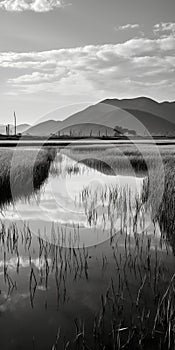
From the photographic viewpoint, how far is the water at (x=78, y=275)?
4246mm

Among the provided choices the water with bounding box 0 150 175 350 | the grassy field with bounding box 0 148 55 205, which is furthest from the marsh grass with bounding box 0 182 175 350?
the grassy field with bounding box 0 148 55 205

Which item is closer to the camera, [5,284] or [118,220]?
[5,284]

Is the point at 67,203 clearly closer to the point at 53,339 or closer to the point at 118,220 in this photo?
the point at 118,220

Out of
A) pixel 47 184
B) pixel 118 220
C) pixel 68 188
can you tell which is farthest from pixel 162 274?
pixel 47 184

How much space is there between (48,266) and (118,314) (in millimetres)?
1990

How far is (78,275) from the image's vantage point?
19.1ft

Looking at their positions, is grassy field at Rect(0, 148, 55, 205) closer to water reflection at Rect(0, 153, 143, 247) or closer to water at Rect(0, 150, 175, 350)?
water reflection at Rect(0, 153, 143, 247)

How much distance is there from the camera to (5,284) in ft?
18.1

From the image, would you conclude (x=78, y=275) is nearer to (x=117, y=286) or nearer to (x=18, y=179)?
(x=117, y=286)

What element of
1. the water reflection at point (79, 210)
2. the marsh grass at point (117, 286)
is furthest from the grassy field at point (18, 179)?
the marsh grass at point (117, 286)

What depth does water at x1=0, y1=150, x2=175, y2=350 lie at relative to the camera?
425 cm

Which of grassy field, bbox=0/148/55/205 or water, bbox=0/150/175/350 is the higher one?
grassy field, bbox=0/148/55/205

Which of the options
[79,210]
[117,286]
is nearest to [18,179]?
[79,210]

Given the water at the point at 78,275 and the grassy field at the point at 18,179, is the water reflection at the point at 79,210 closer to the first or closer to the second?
the water at the point at 78,275
